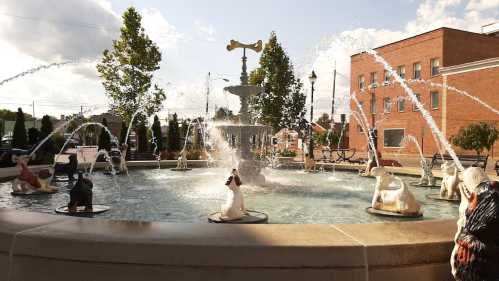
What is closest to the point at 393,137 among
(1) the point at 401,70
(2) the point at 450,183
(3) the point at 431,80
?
(1) the point at 401,70

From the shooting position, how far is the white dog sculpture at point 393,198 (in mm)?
7191

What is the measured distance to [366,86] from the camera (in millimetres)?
53969

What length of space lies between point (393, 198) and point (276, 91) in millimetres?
30611

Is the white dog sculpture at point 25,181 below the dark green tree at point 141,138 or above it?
below

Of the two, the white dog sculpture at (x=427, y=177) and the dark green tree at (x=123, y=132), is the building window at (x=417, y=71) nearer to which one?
the dark green tree at (x=123, y=132)

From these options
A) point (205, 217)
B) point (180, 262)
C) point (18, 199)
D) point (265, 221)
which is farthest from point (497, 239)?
point (18, 199)

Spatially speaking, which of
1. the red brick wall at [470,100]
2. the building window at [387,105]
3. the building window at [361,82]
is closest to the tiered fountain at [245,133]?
the red brick wall at [470,100]

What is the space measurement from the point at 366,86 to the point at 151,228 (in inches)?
2105

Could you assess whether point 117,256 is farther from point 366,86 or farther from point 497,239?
point 366,86

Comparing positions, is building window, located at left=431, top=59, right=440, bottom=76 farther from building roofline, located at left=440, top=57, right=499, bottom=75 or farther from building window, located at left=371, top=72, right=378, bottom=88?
building window, located at left=371, top=72, right=378, bottom=88

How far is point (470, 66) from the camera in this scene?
132 feet

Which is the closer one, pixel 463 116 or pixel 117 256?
pixel 117 256

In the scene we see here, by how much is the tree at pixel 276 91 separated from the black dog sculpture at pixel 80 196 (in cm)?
2993

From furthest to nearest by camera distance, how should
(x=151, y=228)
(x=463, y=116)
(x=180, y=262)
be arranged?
(x=463, y=116) → (x=151, y=228) → (x=180, y=262)
